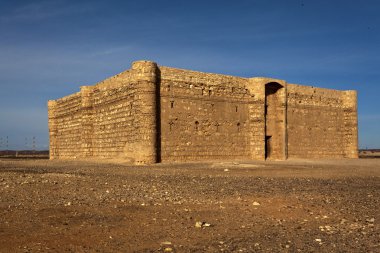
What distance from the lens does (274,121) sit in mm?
30844

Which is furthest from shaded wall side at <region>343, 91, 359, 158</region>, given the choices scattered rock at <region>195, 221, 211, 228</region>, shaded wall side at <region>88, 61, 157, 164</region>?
scattered rock at <region>195, 221, 211, 228</region>

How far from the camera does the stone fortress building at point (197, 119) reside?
24.0 m

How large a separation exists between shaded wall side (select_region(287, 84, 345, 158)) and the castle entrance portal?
98 cm

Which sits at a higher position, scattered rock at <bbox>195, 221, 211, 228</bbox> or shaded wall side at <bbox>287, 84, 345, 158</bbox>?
shaded wall side at <bbox>287, 84, 345, 158</bbox>

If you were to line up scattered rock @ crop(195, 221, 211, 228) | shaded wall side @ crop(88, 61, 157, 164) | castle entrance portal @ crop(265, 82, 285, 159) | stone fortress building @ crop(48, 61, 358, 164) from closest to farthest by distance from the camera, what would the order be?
scattered rock @ crop(195, 221, 211, 228)
shaded wall side @ crop(88, 61, 157, 164)
stone fortress building @ crop(48, 61, 358, 164)
castle entrance portal @ crop(265, 82, 285, 159)

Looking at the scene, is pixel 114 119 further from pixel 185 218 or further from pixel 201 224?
pixel 201 224

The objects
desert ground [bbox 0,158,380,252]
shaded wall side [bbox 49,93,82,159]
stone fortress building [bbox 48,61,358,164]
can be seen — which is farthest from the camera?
shaded wall side [bbox 49,93,82,159]

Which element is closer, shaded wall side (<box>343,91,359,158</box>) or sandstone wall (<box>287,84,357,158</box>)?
sandstone wall (<box>287,84,357,158</box>)

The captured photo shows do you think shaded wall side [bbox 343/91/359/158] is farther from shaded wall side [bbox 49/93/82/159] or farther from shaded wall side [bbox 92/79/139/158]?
shaded wall side [bbox 49/93/82/159]

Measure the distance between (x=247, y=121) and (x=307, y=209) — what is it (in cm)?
2120

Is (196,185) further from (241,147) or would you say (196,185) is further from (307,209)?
(241,147)

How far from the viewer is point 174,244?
17.0ft

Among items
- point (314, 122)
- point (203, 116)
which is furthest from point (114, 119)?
point (314, 122)

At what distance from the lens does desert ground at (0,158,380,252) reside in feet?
16.9
